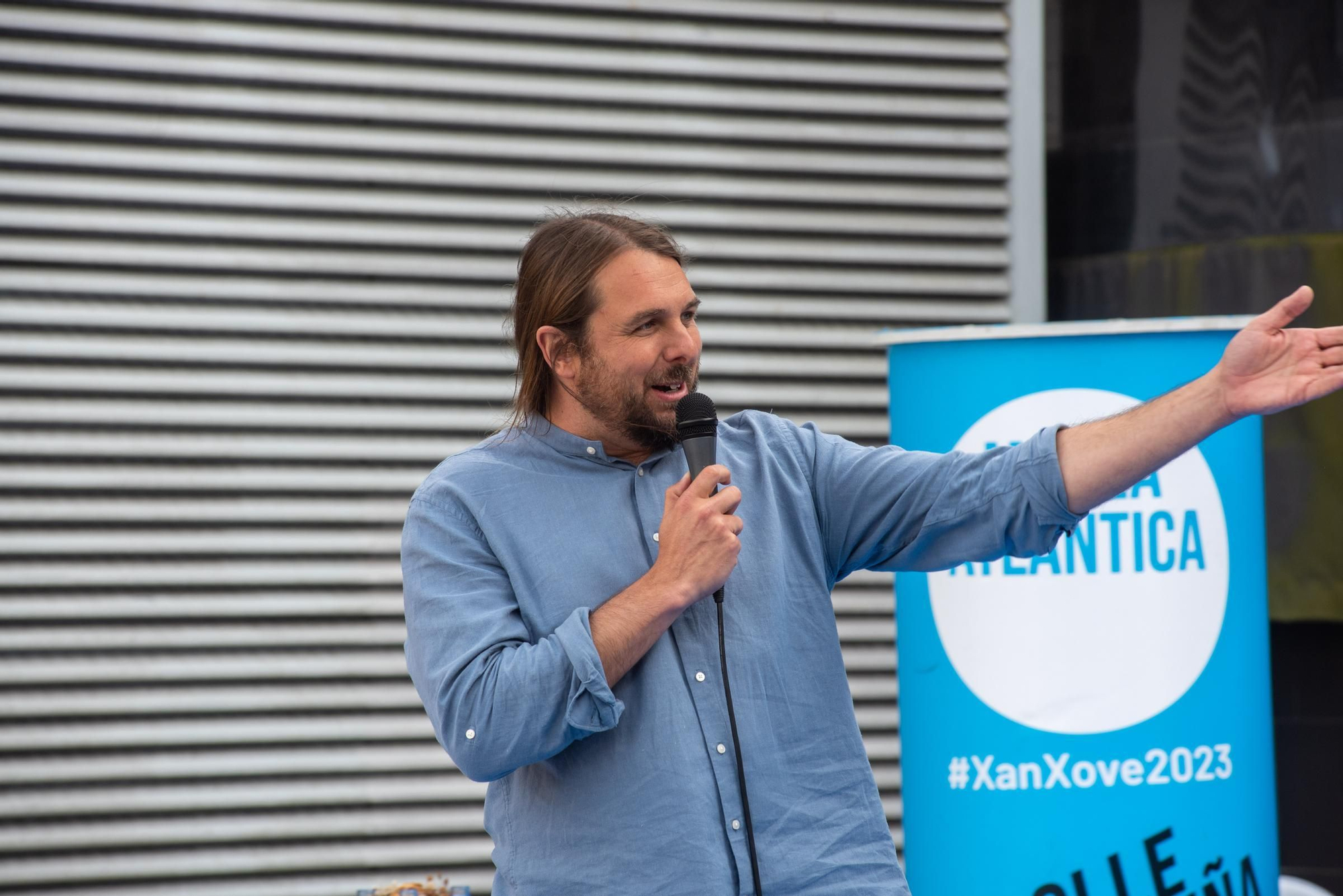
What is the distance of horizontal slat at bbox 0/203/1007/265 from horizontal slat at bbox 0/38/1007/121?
0.40 metres

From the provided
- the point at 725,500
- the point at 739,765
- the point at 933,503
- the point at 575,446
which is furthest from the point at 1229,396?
the point at 575,446

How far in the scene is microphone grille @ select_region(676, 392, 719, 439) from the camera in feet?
5.33

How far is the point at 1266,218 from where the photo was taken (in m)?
3.67

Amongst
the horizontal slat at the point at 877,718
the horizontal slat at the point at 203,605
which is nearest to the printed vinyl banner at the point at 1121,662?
the horizontal slat at the point at 877,718

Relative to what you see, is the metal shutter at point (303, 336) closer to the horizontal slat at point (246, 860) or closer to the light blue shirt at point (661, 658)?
the horizontal slat at point (246, 860)

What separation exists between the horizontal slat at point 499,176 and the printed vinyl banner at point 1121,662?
5.20 ft

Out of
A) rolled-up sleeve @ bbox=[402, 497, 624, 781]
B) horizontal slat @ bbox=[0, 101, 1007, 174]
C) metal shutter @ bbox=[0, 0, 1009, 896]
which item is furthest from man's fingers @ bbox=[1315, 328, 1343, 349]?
horizontal slat @ bbox=[0, 101, 1007, 174]

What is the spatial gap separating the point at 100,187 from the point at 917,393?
2.47 m

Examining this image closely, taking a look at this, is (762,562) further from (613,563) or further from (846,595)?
(846,595)

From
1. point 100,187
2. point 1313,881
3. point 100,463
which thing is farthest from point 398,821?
point 1313,881

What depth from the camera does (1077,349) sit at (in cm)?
246

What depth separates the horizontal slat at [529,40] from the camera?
3.57 meters

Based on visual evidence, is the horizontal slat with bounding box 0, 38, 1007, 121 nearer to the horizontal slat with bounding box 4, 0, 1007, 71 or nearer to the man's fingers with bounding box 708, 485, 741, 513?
the horizontal slat with bounding box 4, 0, 1007, 71

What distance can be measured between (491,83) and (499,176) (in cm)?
28
